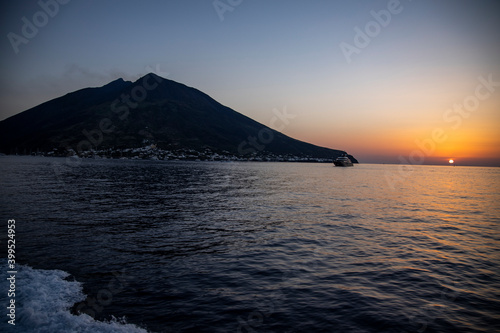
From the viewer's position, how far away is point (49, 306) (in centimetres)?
957

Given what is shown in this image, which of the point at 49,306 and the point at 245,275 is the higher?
the point at 49,306

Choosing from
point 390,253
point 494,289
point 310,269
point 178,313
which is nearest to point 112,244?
point 178,313

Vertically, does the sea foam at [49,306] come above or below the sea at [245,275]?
above

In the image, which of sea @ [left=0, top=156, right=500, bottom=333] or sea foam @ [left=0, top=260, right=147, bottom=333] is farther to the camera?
sea @ [left=0, top=156, right=500, bottom=333]

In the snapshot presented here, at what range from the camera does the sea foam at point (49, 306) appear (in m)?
8.33

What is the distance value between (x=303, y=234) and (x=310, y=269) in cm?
769

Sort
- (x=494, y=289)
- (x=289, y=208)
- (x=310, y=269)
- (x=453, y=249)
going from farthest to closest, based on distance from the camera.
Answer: (x=289, y=208) < (x=453, y=249) < (x=310, y=269) < (x=494, y=289)

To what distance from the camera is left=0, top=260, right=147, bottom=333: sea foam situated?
8.33 metres

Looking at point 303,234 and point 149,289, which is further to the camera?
point 303,234

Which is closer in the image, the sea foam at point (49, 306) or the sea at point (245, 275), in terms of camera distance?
the sea foam at point (49, 306)

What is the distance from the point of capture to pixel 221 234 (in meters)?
21.5

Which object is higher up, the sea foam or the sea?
the sea foam

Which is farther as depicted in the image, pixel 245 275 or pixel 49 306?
pixel 245 275

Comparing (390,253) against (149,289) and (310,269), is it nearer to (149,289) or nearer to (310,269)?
(310,269)
